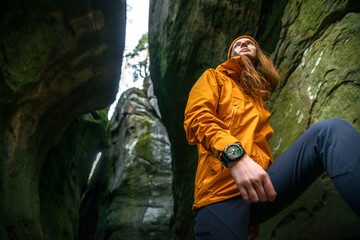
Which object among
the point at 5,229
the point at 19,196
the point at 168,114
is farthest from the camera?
the point at 168,114

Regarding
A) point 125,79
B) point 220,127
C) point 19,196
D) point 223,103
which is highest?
point 125,79

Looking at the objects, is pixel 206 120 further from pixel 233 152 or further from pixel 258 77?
pixel 258 77

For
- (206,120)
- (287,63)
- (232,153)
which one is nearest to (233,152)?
(232,153)

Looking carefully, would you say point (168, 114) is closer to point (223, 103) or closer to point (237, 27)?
point (237, 27)

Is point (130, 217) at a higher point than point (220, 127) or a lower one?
lower

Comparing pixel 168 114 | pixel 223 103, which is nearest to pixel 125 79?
pixel 168 114

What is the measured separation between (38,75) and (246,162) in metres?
4.92

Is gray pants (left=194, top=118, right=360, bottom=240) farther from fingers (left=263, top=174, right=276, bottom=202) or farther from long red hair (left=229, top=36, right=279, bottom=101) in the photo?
long red hair (left=229, top=36, right=279, bottom=101)

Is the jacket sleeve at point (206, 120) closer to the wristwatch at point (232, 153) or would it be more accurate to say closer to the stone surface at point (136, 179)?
the wristwatch at point (232, 153)

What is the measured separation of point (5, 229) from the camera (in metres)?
4.45

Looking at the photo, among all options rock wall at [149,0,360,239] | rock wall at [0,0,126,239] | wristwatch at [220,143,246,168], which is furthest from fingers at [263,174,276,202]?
rock wall at [0,0,126,239]

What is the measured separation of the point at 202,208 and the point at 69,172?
8.60m

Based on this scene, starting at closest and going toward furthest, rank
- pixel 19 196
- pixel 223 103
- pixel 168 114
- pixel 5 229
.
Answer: pixel 223 103
pixel 5 229
pixel 19 196
pixel 168 114

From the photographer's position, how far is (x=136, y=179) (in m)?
12.0
